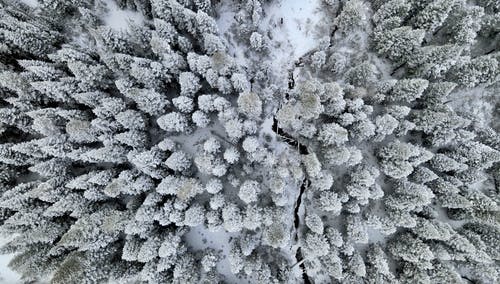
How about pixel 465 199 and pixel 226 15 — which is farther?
pixel 226 15

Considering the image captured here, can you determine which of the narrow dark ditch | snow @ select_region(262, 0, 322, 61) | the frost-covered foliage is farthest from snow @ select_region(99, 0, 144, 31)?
the narrow dark ditch

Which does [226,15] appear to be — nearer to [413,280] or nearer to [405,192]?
[405,192]

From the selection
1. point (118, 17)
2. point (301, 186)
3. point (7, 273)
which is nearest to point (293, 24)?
point (301, 186)

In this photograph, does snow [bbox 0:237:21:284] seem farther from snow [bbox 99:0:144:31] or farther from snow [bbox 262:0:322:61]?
snow [bbox 262:0:322:61]

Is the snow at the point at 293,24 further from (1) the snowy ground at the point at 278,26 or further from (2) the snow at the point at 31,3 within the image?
(2) the snow at the point at 31,3

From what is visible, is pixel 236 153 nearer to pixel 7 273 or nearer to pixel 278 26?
pixel 278 26

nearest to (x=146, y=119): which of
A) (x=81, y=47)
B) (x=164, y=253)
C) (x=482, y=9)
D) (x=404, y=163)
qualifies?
(x=81, y=47)

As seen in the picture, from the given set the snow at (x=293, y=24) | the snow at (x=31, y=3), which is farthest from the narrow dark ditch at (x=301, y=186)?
the snow at (x=31, y=3)
